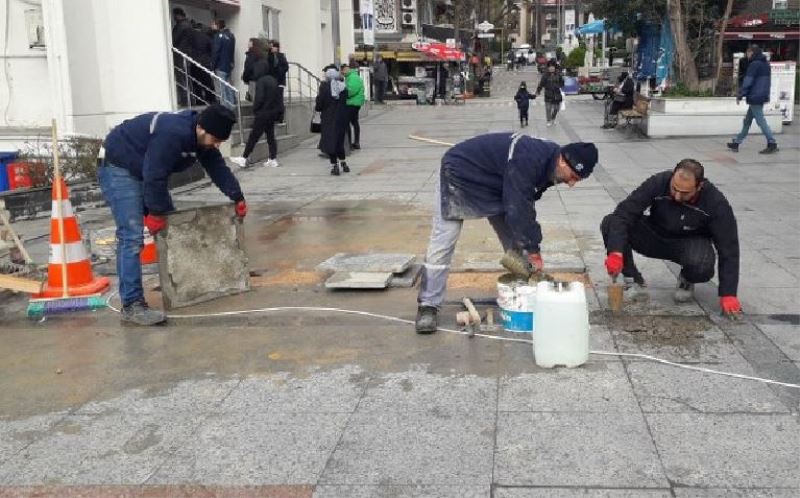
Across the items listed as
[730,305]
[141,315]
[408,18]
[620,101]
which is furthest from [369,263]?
[408,18]

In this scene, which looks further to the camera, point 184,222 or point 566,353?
point 184,222

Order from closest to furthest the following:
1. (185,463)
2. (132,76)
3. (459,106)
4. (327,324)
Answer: (185,463) < (327,324) < (132,76) < (459,106)

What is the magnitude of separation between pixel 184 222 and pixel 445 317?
1.98 meters

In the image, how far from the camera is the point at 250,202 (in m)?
10.9

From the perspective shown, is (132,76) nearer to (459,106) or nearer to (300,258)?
(300,258)

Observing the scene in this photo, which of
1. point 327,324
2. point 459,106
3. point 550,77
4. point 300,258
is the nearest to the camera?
point 327,324

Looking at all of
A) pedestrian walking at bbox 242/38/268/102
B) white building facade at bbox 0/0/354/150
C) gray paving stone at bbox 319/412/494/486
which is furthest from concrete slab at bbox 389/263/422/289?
pedestrian walking at bbox 242/38/268/102

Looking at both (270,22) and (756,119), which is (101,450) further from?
(270,22)

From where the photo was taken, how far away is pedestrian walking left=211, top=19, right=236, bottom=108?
1516cm

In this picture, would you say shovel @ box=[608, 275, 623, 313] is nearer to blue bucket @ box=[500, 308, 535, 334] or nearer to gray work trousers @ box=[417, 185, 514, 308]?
blue bucket @ box=[500, 308, 535, 334]

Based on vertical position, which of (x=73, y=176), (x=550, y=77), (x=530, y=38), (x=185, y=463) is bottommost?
(x=185, y=463)

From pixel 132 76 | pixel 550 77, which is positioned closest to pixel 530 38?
pixel 550 77

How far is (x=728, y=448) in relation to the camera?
351 centimetres

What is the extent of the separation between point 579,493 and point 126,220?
3.71 meters
